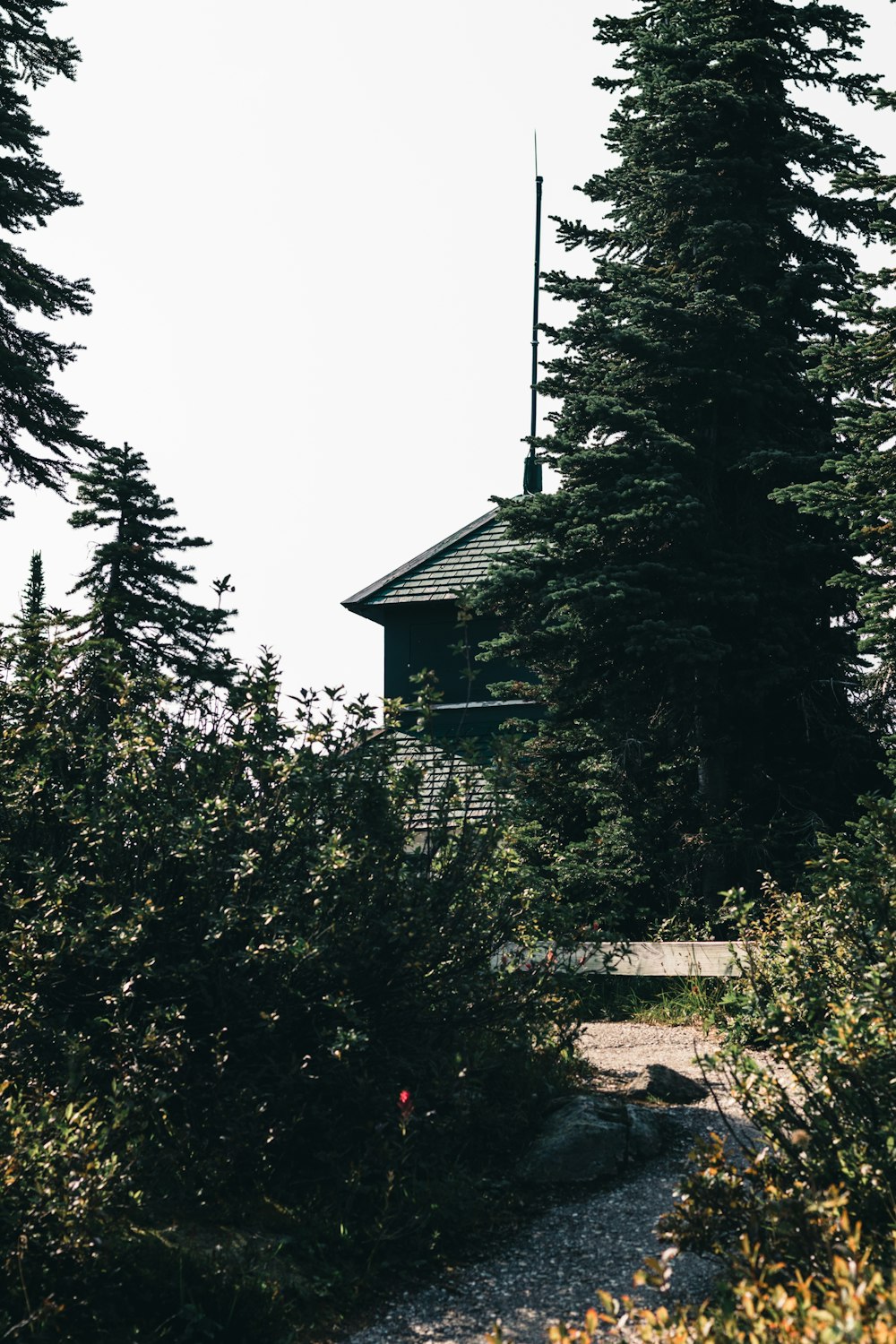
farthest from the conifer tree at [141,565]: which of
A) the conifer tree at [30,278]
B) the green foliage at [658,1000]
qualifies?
the green foliage at [658,1000]

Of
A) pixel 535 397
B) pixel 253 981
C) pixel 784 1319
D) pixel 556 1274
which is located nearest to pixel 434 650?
pixel 535 397

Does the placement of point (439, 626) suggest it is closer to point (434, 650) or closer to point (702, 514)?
point (434, 650)

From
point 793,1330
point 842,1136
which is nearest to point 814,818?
point 842,1136

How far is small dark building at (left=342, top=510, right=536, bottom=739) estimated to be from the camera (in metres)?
18.3

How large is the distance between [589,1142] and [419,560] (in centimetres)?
1430

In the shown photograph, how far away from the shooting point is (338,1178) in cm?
553

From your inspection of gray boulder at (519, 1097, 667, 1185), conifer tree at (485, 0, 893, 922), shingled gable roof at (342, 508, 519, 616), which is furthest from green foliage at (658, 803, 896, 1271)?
shingled gable roof at (342, 508, 519, 616)

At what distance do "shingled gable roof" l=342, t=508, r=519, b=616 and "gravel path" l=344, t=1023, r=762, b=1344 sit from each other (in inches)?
509

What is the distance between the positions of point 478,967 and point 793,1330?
347cm

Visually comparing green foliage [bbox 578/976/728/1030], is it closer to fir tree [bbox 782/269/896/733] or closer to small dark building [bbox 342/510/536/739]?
fir tree [bbox 782/269/896/733]

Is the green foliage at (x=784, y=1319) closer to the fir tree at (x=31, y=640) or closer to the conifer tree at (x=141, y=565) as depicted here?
the fir tree at (x=31, y=640)

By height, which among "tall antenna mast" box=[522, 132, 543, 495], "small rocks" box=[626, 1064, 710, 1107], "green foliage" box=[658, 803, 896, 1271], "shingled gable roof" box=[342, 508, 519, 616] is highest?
"tall antenna mast" box=[522, 132, 543, 495]

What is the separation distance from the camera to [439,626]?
1898cm

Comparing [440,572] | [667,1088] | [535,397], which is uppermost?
[535,397]
